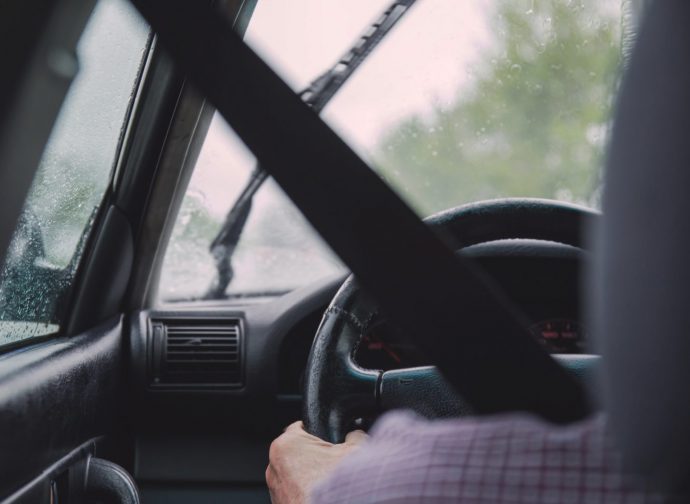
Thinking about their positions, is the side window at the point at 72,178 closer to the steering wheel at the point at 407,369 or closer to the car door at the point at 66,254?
the car door at the point at 66,254

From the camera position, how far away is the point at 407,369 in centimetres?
194

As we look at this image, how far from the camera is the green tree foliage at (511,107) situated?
3.09 meters

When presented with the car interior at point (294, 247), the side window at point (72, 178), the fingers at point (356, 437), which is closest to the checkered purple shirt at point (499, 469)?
the car interior at point (294, 247)

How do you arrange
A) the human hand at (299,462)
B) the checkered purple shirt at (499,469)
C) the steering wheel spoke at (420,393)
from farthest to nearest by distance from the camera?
the steering wheel spoke at (420,393)
the human hand at (299,462)
the checkered purple shirt at (499,469)

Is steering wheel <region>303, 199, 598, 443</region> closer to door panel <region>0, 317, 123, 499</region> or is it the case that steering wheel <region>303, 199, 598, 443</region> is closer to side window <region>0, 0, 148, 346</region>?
door panel <region>0, 317, 123, 499</region>

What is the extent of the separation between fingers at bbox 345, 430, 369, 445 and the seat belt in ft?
2.27

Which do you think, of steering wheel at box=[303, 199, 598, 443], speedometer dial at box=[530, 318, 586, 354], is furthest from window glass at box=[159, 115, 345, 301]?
steering wheel at box=[303, 199, 598, 443]

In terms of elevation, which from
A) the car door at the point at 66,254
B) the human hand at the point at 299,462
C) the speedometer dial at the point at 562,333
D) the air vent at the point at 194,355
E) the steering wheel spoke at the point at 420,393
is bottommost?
the speedometer dial at the point at 562,333

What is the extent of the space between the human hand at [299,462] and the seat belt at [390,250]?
0.50 metres

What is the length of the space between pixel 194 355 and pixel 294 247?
1.85 ft

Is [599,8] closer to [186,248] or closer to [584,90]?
[584,90]

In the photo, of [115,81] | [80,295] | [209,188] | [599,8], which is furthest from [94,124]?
[599,8]

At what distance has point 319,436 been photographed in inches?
69.9

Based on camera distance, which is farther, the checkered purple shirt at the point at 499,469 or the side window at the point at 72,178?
the side window at the point at 72,178
